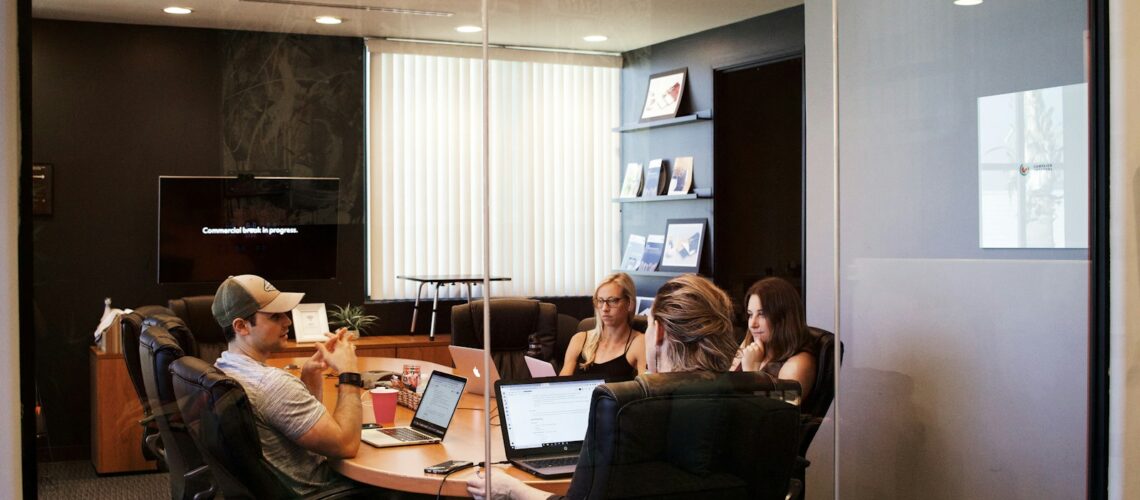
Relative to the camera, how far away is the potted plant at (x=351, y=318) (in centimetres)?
259

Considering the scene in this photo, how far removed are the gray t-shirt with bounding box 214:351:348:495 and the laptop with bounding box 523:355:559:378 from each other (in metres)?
0.59

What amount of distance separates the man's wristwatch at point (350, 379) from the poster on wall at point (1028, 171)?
90.6 inches

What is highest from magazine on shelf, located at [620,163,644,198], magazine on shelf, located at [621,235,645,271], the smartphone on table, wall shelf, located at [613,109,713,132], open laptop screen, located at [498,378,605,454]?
wall shelf, located at [613,109,713,132]

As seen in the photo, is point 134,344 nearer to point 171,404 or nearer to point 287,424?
→ point 171,404

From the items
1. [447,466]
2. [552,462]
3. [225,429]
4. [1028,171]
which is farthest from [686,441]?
[1028,171]

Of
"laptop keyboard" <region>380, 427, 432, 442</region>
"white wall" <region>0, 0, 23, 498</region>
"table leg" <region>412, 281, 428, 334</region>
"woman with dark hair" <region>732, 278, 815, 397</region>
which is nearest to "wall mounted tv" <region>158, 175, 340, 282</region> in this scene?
"table leg" <region>412, 281, 428, 334</region>

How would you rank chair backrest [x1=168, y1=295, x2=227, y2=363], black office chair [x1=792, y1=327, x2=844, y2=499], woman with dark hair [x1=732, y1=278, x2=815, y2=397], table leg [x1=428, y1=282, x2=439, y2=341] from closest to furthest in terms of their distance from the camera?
A: chair backrest [x1=168, y1=295, x2=227, y2=363]
table leg [x1=428, y1=282, x2=439, y2=341]
woman with dark hair [x1=732, y1=278, x2=815, y2=397]
black office chair [x1=792, y1=327, x2=844, y2=499]

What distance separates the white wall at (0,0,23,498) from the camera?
2406 mm

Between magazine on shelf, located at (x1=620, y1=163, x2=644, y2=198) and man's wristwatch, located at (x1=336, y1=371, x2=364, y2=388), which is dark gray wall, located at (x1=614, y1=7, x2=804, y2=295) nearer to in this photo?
magazine on shelf, located at (x1=620, y1=163, x2=644, y2=198)

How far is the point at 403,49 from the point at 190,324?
93 cm

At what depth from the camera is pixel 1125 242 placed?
3434 millimetres

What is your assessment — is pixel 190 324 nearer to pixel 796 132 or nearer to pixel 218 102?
pixel 218 102

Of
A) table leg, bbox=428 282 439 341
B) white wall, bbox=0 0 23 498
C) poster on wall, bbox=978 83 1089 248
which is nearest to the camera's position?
white wall, bbox=0 0 23 498

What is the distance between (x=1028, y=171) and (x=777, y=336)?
120cm
